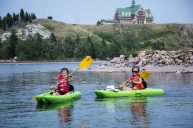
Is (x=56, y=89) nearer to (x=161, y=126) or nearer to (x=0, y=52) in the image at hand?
(x=161, y=126)

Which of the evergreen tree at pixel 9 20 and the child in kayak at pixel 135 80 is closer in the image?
the child in kayak at pixel 135 80

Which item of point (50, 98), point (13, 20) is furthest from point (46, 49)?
point (50, 98)

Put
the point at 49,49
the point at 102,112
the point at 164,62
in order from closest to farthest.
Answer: the point at 102,112
the point at 164,62
the point at 49,49

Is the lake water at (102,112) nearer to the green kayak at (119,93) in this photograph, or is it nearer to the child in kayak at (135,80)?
the green kayak at (119,93)

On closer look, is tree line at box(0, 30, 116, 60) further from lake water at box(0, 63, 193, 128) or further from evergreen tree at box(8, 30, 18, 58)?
lake water at box(0, 63, 193, 128)

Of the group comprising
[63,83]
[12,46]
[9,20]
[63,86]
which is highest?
[9,20]

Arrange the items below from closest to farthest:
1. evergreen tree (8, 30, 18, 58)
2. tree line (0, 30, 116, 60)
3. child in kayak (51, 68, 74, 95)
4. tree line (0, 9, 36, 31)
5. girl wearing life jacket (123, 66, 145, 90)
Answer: child in kayak (51, 68, 74, 95), girl wearing life jacket (123, 66, 145, 90), tree line (0, 30, 116, 60), evergreen tree (8, 30, 18, 58), tree line (0, 9, 36, 31)

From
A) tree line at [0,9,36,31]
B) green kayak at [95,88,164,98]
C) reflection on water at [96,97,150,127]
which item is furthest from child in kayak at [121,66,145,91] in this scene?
tree line at [0,9,36,31]

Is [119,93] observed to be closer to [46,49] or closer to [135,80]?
[135,80]

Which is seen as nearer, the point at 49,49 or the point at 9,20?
the point at 49,49

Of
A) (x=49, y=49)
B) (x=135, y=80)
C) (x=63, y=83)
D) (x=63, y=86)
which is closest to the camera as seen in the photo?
(x=63, y=83)

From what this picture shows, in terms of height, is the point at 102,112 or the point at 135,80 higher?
the point at 135,80

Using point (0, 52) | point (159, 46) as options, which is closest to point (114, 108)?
point (0, 52)

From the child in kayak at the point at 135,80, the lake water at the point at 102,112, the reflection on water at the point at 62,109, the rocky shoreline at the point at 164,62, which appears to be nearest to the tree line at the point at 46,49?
the rocky shoreline at the point at 164,62
